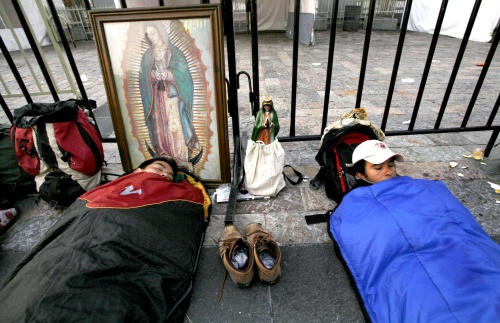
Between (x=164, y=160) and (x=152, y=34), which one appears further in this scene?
(x=164, y=160)

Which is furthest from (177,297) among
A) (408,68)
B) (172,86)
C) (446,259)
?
(408,68)

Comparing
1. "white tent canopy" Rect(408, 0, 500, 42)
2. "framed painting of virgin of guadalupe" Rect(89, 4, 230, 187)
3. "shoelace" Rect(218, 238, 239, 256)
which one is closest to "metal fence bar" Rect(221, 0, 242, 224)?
"framed painting of virgin of guadalupe" Rect(89, 4, 230, 187)

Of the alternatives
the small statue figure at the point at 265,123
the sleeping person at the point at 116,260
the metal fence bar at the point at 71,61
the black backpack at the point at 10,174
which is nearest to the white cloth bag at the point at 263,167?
the small statue figure at the point at 265,123

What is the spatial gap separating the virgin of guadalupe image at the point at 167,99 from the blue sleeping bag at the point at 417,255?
134 cm

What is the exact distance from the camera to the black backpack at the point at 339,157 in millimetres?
2039

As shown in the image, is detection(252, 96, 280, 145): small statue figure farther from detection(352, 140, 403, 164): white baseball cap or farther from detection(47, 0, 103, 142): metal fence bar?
detection(47, 0, 103, 142): metal fence bar

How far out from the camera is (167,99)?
2.10 metres

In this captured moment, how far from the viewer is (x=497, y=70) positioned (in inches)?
225

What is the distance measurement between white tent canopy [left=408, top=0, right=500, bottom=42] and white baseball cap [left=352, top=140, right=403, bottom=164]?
8.82 meters

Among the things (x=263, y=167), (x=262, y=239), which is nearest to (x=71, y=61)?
(x=263, y=167)

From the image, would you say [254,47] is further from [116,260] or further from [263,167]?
[116,260]

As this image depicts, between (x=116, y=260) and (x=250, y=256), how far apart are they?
2.30 feet

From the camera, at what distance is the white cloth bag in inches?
81.0

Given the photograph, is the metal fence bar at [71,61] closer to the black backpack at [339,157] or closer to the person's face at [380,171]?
the black backpack at [339,157]
